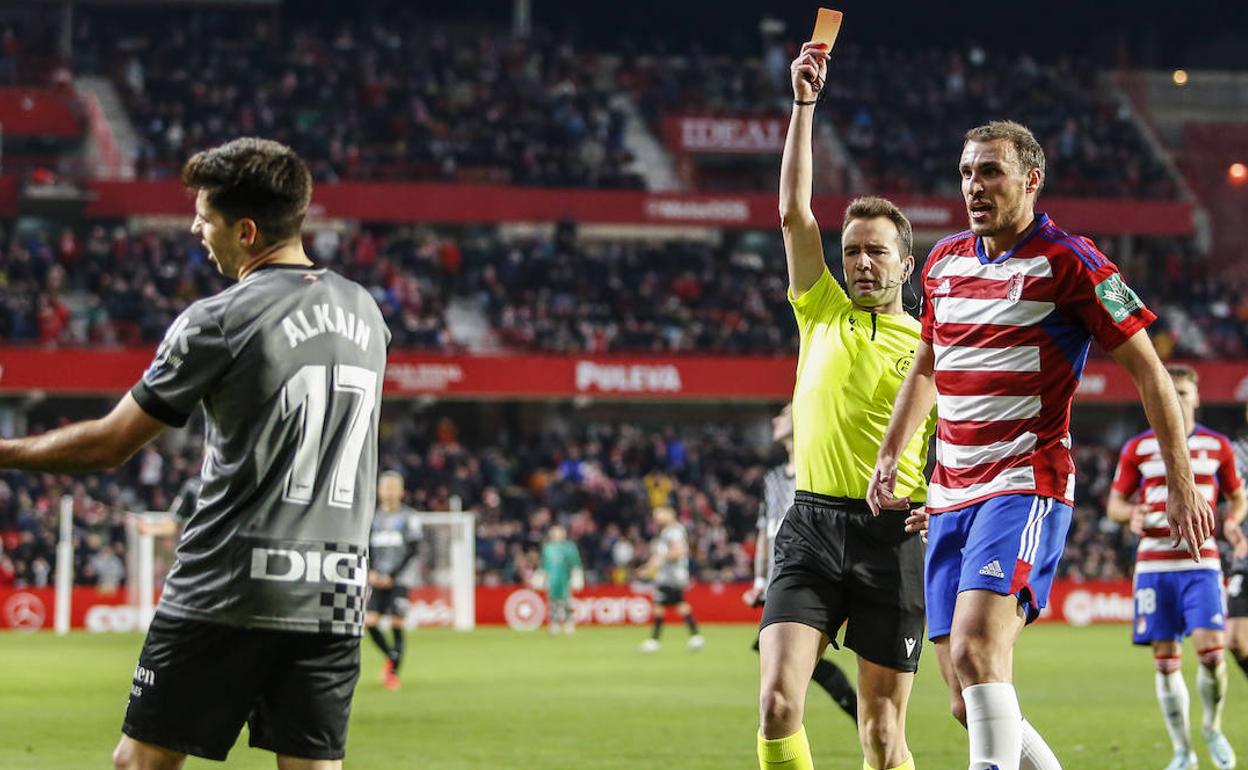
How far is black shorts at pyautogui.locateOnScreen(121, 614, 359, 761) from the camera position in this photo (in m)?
4.80

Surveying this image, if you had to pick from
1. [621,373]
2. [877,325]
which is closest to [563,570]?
[621,373]

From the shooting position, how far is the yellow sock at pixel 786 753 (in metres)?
6.78

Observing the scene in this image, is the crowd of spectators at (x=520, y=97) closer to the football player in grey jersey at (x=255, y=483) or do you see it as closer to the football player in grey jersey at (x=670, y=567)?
the football player in grey jersey at (x=670, y=567)

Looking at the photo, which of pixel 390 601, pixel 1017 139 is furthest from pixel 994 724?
pixel 390 601

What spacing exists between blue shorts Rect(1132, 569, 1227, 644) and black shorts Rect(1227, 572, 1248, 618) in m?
0.77

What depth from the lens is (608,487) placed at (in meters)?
37.9

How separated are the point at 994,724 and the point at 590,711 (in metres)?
9.71

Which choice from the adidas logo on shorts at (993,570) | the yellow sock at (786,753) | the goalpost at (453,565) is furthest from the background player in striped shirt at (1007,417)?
the goalpost at (453,565)

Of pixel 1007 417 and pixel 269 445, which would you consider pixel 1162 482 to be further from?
pixel 269 445

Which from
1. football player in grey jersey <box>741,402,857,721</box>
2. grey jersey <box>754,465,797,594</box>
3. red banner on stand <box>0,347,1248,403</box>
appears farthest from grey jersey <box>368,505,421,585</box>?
red banner on stand <box>0,347,1248,403</box>

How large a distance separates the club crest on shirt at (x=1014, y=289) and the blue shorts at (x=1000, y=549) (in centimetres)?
69

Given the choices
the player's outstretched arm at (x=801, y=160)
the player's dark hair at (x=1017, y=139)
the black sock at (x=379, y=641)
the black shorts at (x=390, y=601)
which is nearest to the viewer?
the player's dark hair at (x=1017, y=139)

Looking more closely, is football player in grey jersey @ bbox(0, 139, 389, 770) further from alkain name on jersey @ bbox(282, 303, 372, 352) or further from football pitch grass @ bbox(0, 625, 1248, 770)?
football pitch grass @ bbox(0, 625, 1248, 770)

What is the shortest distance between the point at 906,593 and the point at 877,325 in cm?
109
